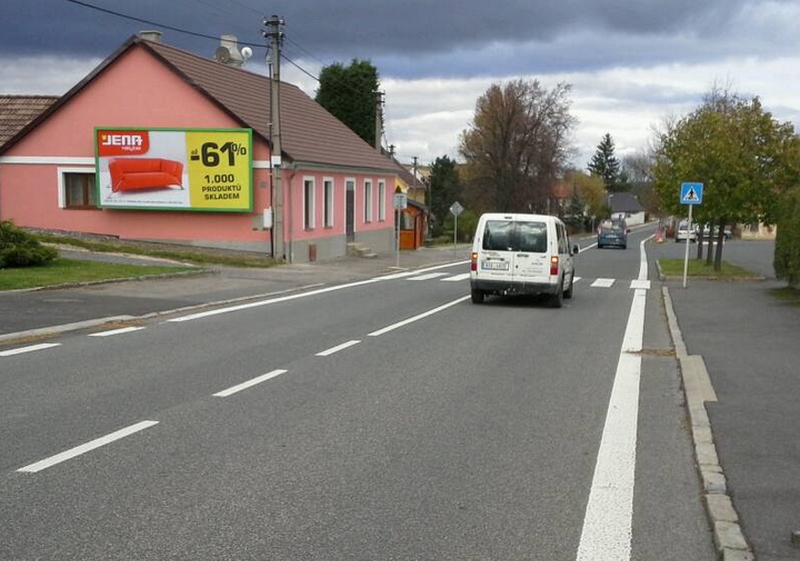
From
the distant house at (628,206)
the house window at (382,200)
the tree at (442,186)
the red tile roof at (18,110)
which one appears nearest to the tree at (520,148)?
the tree at (442,186)

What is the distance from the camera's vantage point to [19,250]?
66.8 ft

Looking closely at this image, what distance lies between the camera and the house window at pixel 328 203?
35.6 metres

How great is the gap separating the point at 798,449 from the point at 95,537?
16.5 ft

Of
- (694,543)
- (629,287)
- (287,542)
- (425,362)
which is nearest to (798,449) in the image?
(694,543)

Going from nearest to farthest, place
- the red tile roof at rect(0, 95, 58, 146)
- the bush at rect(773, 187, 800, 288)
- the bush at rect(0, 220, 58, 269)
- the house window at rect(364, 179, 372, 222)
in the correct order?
the bush at rect(773, 187, 800, 288)
the bush at rect(0, 220, 58, 269)
the red tile roof at rect(0, 95, 58, 146)
the house window at rect(364, 179, 372, 222)

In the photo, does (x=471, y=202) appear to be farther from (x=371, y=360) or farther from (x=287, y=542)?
(x=287, y=542)

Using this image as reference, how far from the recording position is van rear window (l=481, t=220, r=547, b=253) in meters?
18.1

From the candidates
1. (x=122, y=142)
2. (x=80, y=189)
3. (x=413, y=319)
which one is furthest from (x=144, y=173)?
(x=413, y=319)

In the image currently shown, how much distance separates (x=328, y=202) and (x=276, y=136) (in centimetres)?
695

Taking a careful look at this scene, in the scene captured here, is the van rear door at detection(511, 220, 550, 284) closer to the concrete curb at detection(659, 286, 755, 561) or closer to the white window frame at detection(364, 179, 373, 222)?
the concrete curb at detection(659, 286, 755, 561)

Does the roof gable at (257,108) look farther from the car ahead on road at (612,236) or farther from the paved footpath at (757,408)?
the car ahead on road at (612,236)

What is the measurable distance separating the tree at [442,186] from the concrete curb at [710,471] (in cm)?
7466

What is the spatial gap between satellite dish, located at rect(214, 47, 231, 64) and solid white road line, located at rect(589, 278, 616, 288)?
2010 centimetres

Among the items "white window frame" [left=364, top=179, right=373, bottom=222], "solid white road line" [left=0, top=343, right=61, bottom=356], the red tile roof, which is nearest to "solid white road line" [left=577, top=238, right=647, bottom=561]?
"solid white road line" [left=0, top=343, right=61, bottom=356]
